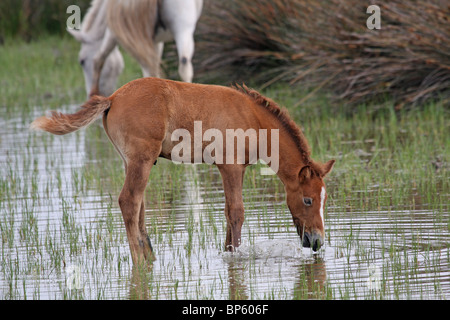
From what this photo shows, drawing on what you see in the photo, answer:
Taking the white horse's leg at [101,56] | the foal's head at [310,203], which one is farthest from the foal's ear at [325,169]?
the white horse's leg at [101,56]

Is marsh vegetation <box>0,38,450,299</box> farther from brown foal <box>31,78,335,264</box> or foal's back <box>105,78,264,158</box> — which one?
foal's back <box>105,78,264,158</box>

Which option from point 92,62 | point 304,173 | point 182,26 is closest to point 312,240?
point 304,173

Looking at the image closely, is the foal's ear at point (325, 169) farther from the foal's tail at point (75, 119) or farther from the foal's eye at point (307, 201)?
the foal's tail at point (75, 119)

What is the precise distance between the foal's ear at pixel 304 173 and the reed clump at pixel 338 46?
498 centimetres

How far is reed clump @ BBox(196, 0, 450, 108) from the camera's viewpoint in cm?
1075

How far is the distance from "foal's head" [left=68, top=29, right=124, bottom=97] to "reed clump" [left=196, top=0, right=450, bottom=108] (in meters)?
1.66

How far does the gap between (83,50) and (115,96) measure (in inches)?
270

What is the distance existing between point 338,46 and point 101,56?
10.8 ft

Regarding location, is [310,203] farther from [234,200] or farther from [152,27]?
[152,27]

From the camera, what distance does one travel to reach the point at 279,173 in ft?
20.1

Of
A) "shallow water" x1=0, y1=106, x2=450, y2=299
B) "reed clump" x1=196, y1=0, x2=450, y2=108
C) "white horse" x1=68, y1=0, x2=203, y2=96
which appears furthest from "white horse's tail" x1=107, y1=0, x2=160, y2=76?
"shallow water" x1=0, y1=106, x2=450, y2=299

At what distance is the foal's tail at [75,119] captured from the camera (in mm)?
5793

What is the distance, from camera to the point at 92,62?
12562 millimetres
